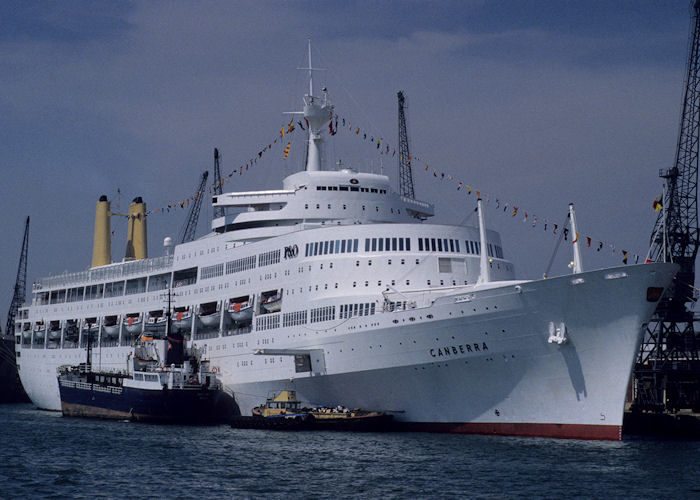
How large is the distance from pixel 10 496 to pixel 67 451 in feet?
37.1

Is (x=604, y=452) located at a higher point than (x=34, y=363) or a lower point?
lower

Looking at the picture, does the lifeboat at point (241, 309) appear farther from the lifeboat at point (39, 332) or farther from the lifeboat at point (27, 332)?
the lifeboat at point (27, 332)

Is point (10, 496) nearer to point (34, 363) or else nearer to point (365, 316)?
point (365, 316)

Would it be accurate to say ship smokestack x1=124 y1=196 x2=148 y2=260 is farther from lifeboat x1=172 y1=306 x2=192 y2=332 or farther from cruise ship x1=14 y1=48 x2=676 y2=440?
lifeboat x1=172 y1=306 x2=192 y2=332

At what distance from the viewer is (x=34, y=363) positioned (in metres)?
79.6

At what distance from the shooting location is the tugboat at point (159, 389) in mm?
53969

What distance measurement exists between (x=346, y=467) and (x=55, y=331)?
48290 millimetres

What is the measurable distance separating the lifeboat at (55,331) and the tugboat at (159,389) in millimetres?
13023

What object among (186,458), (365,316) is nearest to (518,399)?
(365,316)

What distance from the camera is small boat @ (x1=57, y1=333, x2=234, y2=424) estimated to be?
5397cm

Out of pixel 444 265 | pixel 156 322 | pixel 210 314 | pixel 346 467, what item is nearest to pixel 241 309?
pixel 210 314

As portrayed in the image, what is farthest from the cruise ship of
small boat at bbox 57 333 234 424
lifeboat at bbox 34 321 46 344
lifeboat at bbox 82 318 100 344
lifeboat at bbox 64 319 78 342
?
lifeboat at bbox 34 321 46 344

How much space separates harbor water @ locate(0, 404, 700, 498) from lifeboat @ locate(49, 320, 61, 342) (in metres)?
31.3

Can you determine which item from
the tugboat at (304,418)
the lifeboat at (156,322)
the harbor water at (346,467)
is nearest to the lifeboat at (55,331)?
the lifeboat at (156,322)
